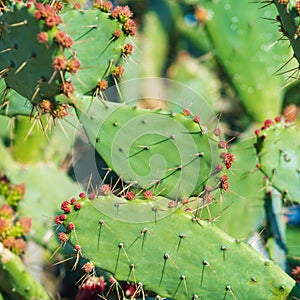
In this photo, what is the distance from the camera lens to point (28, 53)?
76.5 inches

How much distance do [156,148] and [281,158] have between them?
0.56m

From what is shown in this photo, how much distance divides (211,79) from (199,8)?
1.40 metres

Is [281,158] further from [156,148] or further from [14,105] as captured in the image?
[14,105]

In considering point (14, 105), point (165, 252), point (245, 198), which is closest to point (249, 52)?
point (245, 198)

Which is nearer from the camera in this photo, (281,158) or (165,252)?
(165,252)

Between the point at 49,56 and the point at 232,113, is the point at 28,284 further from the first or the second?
the point at 232,113

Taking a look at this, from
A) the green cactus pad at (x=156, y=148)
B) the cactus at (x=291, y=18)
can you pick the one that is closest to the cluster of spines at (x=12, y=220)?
the green cactus pad at (x=156, y=148)

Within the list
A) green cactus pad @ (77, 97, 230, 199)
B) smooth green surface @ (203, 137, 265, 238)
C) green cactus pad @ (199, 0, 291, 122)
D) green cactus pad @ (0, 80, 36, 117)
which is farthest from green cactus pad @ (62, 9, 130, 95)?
green cactus pad @ (199, 0, 291, 122)

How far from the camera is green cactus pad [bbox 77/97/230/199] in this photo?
81.9 inches

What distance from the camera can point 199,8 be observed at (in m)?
3.55

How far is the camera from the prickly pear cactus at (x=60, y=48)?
186 centimetres

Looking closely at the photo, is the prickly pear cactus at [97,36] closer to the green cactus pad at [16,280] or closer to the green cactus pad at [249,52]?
the green cactus pad at [16,280]

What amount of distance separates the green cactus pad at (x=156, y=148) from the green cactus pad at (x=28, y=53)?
0.18 m

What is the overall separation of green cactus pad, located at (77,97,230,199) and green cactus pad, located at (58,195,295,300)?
5.6 inches
